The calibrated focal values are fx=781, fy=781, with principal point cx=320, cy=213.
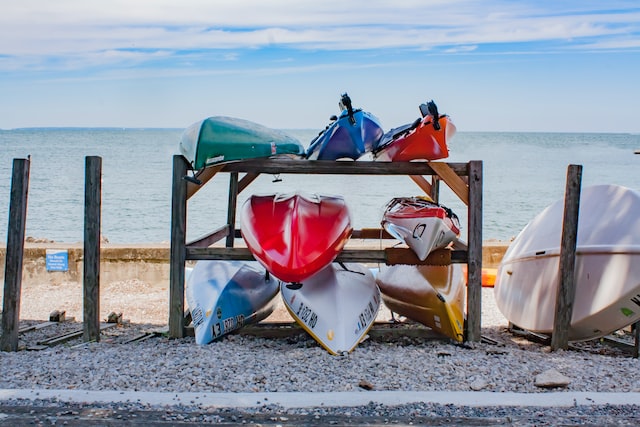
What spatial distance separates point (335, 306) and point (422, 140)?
5.49ft

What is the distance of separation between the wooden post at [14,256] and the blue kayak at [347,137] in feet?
8.14

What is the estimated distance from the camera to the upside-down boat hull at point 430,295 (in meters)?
6.69

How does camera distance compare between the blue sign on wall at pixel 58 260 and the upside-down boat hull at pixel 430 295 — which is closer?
the upside-down boat hull at pixel 430 295

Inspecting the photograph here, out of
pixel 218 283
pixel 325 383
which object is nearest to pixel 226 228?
pixel 218 283

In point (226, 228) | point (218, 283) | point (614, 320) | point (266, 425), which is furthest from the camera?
point (226, 228)

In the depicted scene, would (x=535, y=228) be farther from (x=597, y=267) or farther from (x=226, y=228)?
(x=226, y=228)

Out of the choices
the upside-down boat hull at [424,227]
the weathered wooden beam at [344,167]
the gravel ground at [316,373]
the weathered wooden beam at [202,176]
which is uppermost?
the weathered wooden beam at [344,167]

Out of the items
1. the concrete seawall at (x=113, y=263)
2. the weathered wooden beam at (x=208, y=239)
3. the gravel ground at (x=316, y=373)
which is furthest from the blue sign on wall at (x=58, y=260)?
the gravel ground at (x=316, y=373)

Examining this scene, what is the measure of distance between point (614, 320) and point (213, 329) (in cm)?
333

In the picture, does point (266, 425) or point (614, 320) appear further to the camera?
point (614, 320)

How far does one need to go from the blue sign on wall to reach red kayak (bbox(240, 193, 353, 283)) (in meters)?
5.22

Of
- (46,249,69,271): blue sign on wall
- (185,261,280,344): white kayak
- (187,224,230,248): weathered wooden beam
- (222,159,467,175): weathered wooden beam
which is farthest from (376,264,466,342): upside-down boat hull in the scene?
(46,249,69,271): blue sign on wall

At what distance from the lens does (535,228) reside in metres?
7.97

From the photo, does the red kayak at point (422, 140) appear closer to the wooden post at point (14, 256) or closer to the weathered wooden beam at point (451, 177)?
the weathered wooden beam at point (451, 177)
